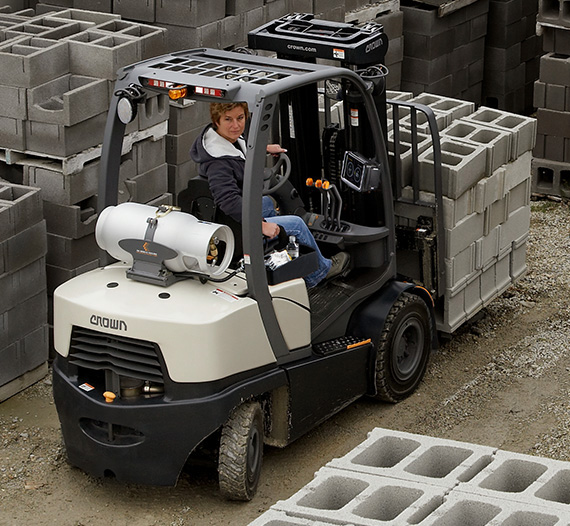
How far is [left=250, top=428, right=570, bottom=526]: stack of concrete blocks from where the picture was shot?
229 inches

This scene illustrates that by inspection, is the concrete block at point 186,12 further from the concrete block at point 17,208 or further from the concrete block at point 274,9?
the concrete block at point 17,208

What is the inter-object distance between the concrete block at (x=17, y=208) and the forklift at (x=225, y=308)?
37.8 inches

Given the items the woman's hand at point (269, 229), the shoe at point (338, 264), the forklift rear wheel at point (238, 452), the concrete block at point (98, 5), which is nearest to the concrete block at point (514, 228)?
the shoe at point (338, 264)

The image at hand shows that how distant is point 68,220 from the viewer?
908 cm

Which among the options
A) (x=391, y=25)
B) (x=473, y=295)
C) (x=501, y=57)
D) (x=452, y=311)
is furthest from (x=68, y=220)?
(x=501, y=57)

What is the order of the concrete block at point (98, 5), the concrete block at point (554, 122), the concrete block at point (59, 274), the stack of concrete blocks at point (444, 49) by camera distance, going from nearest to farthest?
the concrete block at point (59, 274)
the concrete block at point (98, 5)
the concrete block at point (554, 122)
the stack of concrete blocks at point (444, 49)

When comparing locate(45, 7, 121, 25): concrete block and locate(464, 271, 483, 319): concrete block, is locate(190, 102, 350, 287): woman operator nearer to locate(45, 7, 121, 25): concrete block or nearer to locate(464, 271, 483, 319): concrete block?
locate(464, 271, 483, 319): concrete block

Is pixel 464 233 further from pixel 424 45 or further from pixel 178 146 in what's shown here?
pixel 424 45

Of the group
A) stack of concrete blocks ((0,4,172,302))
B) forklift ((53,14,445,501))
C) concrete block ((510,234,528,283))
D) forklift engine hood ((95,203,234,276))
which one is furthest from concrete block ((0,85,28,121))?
concrete block ((510,234,528,283))

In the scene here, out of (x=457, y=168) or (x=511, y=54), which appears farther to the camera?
(x=511, y=54)

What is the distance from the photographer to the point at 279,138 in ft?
31.5

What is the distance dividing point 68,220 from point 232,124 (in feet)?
6.22

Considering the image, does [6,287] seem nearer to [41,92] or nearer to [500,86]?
[41,92]

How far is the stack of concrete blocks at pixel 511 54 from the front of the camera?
14.9 metres
